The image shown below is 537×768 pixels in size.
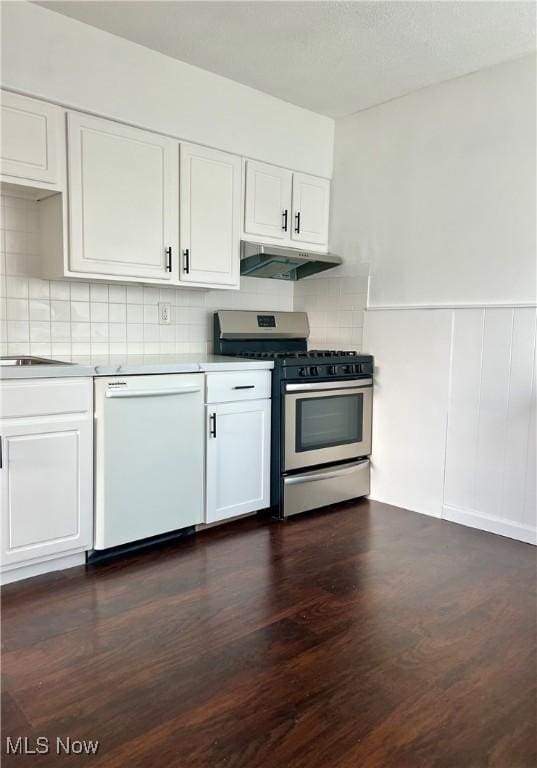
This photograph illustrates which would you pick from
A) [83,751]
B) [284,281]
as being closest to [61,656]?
[83,751]

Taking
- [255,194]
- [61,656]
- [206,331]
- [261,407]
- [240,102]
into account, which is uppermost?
[240,102]

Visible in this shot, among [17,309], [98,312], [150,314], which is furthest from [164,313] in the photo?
[17,309]

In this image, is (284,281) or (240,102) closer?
(240,102)

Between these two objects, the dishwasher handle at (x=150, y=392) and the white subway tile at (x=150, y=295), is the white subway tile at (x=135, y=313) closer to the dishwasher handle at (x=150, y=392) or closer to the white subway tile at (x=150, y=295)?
the white subway tile at (x=150, y=295)

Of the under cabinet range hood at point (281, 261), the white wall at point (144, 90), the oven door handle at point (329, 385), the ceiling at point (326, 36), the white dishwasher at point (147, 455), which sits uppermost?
the ceiling at point (326, 36)

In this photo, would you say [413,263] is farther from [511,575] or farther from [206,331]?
[511,575]

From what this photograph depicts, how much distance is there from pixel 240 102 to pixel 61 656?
9.46 feet

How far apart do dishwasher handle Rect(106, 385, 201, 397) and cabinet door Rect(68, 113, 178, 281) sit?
2.07 ft

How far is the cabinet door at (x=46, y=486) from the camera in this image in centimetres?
221

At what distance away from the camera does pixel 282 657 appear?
1816 millimetres

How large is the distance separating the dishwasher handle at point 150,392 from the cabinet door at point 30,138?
994 millimetres

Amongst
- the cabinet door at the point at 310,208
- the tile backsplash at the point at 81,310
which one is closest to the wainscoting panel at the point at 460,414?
the cabinet door at the point at 310,208

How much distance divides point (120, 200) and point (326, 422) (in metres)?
1.66

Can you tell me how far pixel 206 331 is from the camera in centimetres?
357
